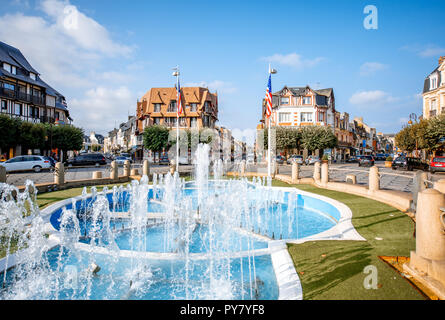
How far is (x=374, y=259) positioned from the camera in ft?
18.8

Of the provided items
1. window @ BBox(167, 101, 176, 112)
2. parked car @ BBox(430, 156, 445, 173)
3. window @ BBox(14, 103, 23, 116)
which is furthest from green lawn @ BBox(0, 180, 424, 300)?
window @ BBox(167, 101, 176, 112)

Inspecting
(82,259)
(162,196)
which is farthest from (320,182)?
(82,259)

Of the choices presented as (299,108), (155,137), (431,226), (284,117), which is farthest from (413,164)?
(155,137)

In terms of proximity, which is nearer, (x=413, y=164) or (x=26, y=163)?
(x=26, y=163)

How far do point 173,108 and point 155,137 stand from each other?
10.8 meters

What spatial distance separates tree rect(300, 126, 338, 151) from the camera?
155ft

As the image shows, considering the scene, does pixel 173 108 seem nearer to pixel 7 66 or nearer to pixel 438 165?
pixel 7 66

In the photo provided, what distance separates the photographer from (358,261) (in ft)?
18.5

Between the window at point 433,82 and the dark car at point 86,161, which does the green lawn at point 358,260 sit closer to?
the dark car at point 86,161

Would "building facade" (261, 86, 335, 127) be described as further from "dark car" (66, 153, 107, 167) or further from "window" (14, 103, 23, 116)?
"window" (14, 103, 23, 116)

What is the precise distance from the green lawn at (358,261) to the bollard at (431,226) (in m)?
0.74

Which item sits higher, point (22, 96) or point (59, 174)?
point (22, 96)

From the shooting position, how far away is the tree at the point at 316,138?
47.3m
